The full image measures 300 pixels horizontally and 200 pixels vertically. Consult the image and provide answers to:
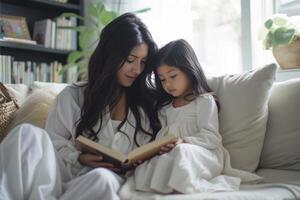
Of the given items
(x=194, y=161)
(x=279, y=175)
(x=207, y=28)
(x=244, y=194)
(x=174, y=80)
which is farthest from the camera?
(x=207, y=28)

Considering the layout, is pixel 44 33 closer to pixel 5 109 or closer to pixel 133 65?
pixel 5 109

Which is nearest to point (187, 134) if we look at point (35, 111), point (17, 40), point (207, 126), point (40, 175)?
point (207, 126)

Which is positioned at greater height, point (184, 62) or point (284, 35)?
point (284, 35)

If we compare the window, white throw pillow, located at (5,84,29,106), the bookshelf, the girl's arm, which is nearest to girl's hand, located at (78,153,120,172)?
the girl's arm

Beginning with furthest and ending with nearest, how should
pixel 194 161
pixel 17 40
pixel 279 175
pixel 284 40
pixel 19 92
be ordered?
pixel 17 40
pixel 19 92
pixel 284 40
pixel 279 175
pixel 194 161

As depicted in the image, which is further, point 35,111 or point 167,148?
point 35,111

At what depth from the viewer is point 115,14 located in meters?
2.57

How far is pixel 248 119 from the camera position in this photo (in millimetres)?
1334

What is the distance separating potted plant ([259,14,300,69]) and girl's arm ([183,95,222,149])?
0.60 meters

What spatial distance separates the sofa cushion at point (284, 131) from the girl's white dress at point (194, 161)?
0.17 m

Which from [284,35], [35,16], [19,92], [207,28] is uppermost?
[35,16]

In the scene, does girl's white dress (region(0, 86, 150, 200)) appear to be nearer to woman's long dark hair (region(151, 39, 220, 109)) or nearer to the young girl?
the young girl

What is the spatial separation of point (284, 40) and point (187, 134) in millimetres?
728

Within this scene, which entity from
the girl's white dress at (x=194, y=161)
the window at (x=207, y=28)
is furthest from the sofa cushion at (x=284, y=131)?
the window at (x=207, y=28)
